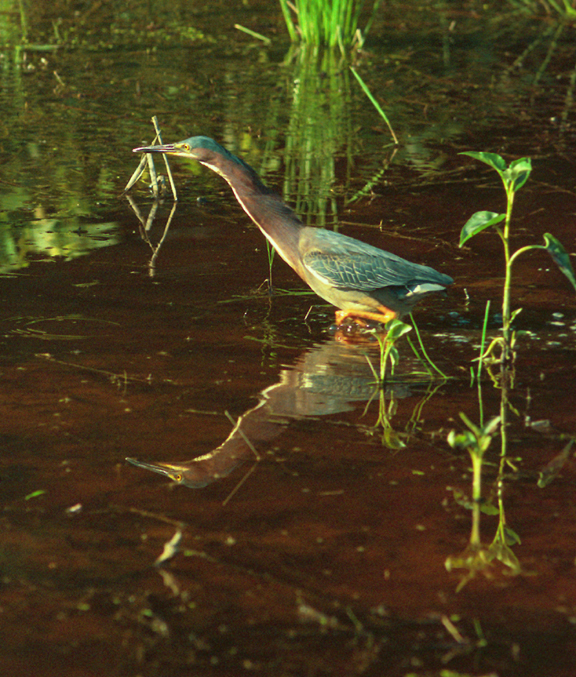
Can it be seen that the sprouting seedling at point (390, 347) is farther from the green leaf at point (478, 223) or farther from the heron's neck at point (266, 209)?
the heron's neck at point (266, 209)

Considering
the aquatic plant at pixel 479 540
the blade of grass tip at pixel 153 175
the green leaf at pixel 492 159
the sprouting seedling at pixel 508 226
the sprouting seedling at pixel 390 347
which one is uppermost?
the green leaf at pixel 492 159

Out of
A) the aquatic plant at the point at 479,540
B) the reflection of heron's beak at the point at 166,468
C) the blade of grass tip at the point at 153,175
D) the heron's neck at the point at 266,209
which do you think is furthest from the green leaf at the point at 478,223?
the blade of grass tip at the point at 153,175

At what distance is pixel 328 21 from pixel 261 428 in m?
8.11

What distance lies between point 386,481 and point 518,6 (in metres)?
11.7

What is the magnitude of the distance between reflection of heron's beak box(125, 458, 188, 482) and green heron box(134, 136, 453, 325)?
5.06 ft

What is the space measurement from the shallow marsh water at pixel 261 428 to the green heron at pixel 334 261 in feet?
0.74

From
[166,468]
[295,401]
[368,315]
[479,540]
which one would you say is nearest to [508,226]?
[368,315]

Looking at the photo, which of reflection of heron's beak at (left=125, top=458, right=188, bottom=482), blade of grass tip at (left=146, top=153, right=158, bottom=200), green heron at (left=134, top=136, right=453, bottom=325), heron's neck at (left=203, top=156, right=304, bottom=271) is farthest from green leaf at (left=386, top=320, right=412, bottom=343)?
blade of grass tip at (left=146, top=153, right=158, bottom=200)

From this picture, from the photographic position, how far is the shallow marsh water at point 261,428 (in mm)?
2543

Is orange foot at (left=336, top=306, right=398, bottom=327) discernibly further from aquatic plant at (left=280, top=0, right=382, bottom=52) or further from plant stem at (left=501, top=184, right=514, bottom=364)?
aquatic plant at (left=280, top=0, right=382, bottom=52)

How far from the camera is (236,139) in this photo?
7.92 meters

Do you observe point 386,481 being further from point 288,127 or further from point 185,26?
point 185,26

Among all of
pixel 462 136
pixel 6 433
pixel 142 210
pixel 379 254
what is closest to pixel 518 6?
pixel 462 136

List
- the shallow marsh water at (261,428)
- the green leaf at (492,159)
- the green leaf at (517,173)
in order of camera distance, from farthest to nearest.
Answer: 1. the green leaf at (517,173)
2. the green leaf at (492,159)
3. the shallow marsh water at (261,428)
